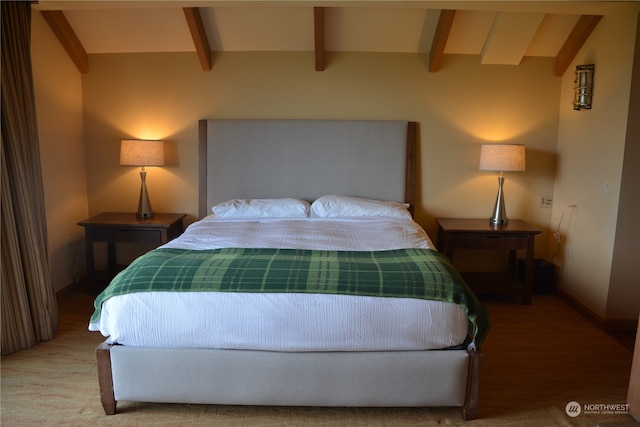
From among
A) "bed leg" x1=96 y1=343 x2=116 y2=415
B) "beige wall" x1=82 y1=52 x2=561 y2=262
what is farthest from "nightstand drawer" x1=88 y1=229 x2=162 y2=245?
"bed leg" x1=96 y1=343 x2=116 y2=415

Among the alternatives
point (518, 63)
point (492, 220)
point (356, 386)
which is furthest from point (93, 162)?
point (518, 63)

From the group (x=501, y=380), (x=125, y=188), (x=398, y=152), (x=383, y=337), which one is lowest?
(x=501, y=380)

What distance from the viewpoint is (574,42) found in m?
3.60

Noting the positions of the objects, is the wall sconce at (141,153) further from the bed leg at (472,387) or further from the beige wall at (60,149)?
the bed leg at (472,387)

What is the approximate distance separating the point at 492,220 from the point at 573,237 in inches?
26.1

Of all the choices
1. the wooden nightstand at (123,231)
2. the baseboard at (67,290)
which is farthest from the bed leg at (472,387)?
the baseboard at (67,290)

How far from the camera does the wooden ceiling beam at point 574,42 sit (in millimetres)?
3403

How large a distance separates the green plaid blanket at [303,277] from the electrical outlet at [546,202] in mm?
2211

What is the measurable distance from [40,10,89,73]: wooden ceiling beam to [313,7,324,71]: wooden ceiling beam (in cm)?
205

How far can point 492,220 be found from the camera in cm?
387

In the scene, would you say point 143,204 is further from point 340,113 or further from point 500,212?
point 500,212

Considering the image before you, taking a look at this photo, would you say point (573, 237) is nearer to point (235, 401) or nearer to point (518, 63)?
point (518, 63)

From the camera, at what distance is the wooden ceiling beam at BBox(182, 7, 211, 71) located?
11.4 ft

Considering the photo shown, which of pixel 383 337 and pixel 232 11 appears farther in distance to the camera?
pixel 232 11
